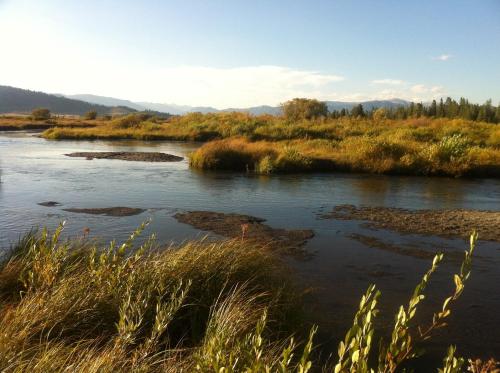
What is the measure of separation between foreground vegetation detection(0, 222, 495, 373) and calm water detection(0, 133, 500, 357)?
0.94m

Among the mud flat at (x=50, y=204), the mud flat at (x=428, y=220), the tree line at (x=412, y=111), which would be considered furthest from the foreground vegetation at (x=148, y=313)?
the tree line at (x=412, y=111)

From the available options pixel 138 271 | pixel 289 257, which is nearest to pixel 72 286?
pixel 138 271

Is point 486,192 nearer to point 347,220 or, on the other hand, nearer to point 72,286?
point 347,220

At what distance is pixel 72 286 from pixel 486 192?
51.9 feet

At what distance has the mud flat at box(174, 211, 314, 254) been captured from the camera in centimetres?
950

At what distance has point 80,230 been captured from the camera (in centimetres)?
1008

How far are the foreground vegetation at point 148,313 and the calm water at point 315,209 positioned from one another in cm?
94

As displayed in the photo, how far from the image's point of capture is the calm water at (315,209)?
6684 millimetres

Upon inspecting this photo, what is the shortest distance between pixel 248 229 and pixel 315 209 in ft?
12.0

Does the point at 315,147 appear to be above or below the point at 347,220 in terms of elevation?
above

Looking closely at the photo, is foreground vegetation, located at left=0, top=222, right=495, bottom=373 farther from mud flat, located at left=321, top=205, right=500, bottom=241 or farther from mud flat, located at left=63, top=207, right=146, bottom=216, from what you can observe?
mud flat, located at left=321, top=205, right=500, bottom=241

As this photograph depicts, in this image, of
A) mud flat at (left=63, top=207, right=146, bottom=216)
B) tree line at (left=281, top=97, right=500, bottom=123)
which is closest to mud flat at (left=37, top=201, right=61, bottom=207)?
mud flat at (left=63, top=207, right=146, bottom=216)

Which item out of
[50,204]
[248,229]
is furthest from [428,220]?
[50,204]

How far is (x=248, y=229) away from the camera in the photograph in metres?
10.3
